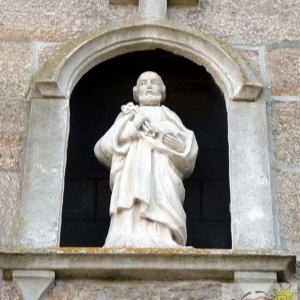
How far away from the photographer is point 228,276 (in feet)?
18.7

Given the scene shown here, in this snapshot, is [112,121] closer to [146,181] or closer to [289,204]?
[146,181]

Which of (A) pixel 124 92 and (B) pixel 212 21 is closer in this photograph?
(B) pixel 212 21

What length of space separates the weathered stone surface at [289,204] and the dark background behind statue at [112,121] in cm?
88

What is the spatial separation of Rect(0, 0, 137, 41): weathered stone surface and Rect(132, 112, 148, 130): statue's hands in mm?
794

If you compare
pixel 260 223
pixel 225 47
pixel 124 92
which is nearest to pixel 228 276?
Answer: pixel 260 223

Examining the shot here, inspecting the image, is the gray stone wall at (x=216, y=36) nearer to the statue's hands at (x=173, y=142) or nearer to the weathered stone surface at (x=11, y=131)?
the weathered stone surface at (x=11, y=131)

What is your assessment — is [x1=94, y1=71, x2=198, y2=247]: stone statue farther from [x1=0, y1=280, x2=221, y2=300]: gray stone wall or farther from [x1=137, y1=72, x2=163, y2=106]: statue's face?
[x1=0, y1=280, x2=221, y2=300]: gray stone wall

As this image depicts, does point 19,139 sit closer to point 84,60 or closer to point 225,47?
point 84,60

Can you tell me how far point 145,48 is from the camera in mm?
6926

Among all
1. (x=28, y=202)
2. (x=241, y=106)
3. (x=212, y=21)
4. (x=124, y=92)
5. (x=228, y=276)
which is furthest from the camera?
(x=124, y=92)

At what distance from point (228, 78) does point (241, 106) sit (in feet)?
0.67

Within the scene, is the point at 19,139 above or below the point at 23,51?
below

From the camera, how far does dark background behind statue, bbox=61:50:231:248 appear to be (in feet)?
23.4

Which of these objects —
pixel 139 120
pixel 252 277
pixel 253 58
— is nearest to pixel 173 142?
pixel 139 120
